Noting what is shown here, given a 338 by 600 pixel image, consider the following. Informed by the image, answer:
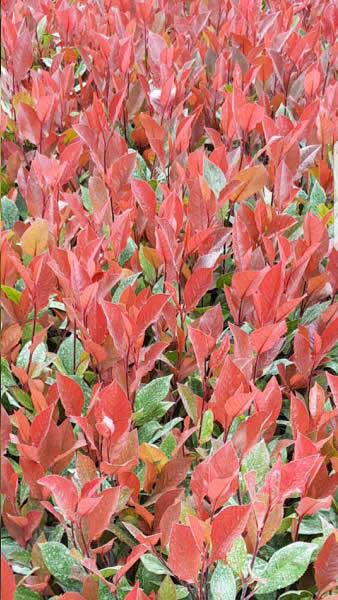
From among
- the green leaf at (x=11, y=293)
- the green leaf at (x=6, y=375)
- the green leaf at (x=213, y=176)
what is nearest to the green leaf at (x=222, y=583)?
the green leaf at (x=6, y=375)

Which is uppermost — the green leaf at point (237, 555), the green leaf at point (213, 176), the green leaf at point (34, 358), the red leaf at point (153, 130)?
the red leaf at point (153, 130)

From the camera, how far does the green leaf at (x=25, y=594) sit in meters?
1.08

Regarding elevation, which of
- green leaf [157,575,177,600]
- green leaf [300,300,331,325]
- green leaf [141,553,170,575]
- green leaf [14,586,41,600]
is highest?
green leaf [300,300,331,325]

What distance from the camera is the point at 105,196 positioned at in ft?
5.57

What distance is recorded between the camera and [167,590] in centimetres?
105

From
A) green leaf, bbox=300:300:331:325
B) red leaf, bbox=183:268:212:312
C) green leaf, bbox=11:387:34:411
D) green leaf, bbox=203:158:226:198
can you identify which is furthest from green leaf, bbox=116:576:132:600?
green leaf, bbox=203:158:226:198

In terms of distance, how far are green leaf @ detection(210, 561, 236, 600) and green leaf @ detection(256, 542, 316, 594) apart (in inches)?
1.6

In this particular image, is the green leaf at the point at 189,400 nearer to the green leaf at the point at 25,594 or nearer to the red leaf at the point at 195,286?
the red leaf at the point at 195,286

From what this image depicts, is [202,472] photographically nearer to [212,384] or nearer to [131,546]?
[131,546]

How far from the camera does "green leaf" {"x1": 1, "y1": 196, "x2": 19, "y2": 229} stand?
5.76 feet

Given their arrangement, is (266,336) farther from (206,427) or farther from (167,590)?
(167,590)

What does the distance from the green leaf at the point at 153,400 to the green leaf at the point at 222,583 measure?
32 centimetres

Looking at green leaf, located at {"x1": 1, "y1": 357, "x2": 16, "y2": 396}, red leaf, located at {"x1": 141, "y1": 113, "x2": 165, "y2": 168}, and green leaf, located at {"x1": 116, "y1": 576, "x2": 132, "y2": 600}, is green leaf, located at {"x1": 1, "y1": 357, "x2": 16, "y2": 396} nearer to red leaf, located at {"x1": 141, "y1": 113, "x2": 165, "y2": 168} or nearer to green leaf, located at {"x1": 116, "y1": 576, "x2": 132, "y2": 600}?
green leaf, located at {"x1": 116, "y1": 576, "x2": 132, "y2": 600}

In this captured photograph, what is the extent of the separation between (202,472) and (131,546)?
6.4 inches
